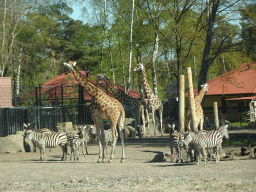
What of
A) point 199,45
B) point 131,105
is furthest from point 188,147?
point 199,45

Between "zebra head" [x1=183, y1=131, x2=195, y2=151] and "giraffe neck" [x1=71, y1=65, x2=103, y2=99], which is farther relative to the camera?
"giraffe neck" [x1=71, y1=65, x2=103, y2=99]

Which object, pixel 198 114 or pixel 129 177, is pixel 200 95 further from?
pixel 129 177

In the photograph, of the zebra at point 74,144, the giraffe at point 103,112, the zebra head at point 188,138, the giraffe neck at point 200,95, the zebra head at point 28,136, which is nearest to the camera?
the zebra head at point 188,138

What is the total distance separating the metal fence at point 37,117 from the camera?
19.5 m

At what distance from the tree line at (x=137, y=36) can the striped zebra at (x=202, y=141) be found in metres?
7.33

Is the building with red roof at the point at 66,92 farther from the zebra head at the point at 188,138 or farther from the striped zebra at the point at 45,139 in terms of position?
the zebra head at the point at 188,138

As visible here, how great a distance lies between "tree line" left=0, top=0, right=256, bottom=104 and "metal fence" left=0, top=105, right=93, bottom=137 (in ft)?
15.5

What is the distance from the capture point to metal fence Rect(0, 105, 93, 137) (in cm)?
1947

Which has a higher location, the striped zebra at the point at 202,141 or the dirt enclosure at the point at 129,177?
the striped zebra at the point at 202,141

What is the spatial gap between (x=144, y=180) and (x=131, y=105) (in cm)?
1234

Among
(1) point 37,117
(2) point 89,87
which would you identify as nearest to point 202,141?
(2) point 89,87

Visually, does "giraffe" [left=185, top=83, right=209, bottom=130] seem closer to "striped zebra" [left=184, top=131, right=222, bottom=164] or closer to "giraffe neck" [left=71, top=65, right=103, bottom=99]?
"striped zebra" [left=184, top=131, right=222, bottom=164]

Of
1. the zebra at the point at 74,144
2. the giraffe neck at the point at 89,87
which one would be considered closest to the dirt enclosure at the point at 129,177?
the zebra at the point at 74,144

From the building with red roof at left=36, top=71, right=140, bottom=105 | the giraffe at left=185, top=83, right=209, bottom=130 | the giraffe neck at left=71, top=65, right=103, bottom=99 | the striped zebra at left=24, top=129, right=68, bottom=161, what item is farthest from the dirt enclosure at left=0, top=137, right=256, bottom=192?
the building with red roof at left=36, top=71, right=140, bottom=105
